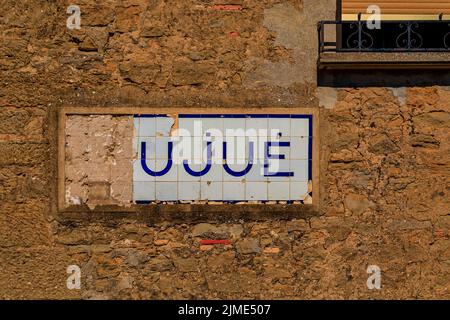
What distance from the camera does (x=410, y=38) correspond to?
527 centimetres

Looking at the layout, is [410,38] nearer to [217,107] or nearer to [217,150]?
[217,107]

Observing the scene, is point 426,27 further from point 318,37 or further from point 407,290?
point 407,290

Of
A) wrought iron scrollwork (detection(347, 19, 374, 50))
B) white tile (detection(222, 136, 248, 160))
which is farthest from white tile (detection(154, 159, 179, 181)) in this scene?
wrought iron scrollwork (detection(347, 19, 374, 50))

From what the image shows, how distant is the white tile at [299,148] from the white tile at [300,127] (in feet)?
0.13

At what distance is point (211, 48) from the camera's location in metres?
5.25

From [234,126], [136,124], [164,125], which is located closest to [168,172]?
[164,125]

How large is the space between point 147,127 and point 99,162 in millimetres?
591

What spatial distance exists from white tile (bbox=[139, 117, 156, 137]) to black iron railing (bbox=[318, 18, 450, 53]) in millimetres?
1803

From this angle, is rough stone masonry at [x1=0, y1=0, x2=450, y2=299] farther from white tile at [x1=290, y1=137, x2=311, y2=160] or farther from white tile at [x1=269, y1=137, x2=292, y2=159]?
white tile at [x1=269, y1=137, x2=292, y2=159]

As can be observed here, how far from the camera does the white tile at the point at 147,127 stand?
5230 millimetres

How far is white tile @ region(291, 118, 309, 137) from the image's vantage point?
207 inches

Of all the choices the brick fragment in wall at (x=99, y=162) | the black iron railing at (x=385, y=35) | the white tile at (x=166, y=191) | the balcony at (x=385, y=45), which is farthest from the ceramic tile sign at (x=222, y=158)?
the black iron railing at (x=385, y=35)

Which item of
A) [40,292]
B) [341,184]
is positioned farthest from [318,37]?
[40,292]

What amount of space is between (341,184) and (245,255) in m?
1.19
